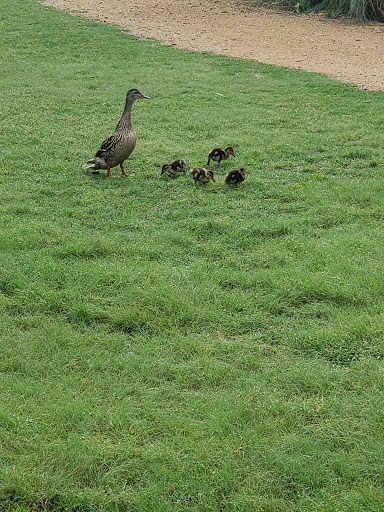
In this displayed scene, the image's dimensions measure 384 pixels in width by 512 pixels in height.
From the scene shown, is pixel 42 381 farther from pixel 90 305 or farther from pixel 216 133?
pixel 216 133

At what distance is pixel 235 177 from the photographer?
7633mm

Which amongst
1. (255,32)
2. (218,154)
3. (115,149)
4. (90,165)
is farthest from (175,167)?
(255,32)

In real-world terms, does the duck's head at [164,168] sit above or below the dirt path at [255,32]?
below

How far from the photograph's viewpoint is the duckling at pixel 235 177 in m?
7.59

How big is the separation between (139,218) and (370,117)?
501cm

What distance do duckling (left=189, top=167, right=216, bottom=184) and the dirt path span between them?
6071mm

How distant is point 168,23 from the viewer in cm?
2003

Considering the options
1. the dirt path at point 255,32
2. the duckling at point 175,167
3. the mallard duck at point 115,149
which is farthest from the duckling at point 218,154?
the dirt path at point 255,32

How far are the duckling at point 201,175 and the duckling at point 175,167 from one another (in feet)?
0.92

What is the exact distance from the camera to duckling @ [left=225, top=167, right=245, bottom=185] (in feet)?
24.9

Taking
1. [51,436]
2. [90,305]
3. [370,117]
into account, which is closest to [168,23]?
[370,117]

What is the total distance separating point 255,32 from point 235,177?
12171 millimetres

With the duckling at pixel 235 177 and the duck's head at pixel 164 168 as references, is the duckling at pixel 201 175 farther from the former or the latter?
the duck's head at pixel 164 168

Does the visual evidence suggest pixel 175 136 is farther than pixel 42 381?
Yes
